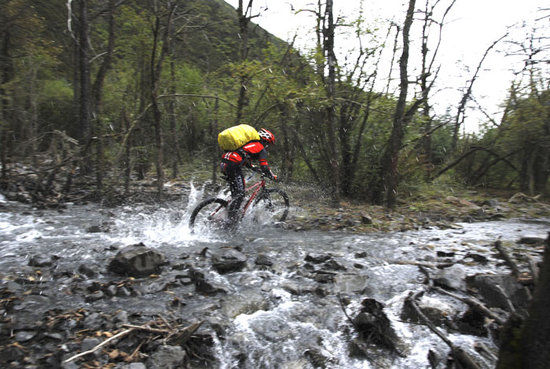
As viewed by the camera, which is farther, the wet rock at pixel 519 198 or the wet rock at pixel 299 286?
the wet rock at pixel 519 198

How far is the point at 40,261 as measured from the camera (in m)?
4.83

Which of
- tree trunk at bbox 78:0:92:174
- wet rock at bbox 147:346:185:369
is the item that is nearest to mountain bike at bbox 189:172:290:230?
wet rock at bbox 147:346:185:369

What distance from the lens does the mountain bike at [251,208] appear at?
6.86m

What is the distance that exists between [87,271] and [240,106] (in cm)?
645

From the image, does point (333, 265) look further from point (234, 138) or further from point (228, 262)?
point (234, 138)

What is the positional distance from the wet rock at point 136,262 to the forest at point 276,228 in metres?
0.02

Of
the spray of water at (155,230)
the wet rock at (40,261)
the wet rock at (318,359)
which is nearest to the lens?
the wet rock at (318,359)

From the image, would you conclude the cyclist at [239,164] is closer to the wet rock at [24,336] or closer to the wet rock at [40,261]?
the wet rock at [40,261]

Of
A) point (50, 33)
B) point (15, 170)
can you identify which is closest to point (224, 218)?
point (15, 170)

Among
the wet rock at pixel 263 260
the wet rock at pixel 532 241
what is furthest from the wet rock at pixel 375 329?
the wet rock at pixel 532 241

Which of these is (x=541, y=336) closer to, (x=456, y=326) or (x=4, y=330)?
(x=456, y=326)

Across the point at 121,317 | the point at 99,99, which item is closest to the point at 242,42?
the point at 99,99

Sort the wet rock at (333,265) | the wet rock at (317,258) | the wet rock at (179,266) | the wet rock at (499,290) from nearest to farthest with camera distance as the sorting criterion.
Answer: the wet rock at (499,290) → the wet rock at (179,266) → the wet rock at (333,265) → the wet rock at (317,258)

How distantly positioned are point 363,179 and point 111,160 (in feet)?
25.0
